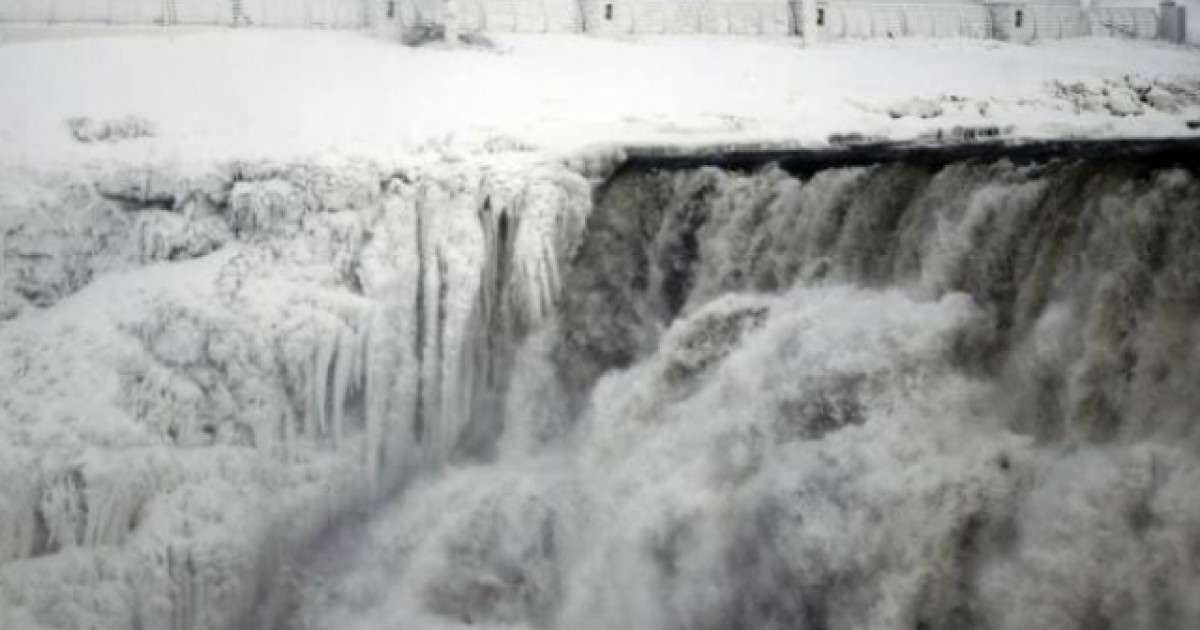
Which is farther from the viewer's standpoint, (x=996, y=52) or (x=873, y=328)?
(x=996, y=52)

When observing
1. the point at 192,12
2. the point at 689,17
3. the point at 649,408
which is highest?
the point at 192,12

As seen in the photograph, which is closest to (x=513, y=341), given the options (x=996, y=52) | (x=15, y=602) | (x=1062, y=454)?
(x=15, y=602)

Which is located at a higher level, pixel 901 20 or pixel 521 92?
pixel 901 20

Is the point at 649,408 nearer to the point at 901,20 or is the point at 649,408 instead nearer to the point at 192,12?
the point at 192,12

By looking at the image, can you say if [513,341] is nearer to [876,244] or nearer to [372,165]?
[372,165]

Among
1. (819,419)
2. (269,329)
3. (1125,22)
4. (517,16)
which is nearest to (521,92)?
(517,16)
